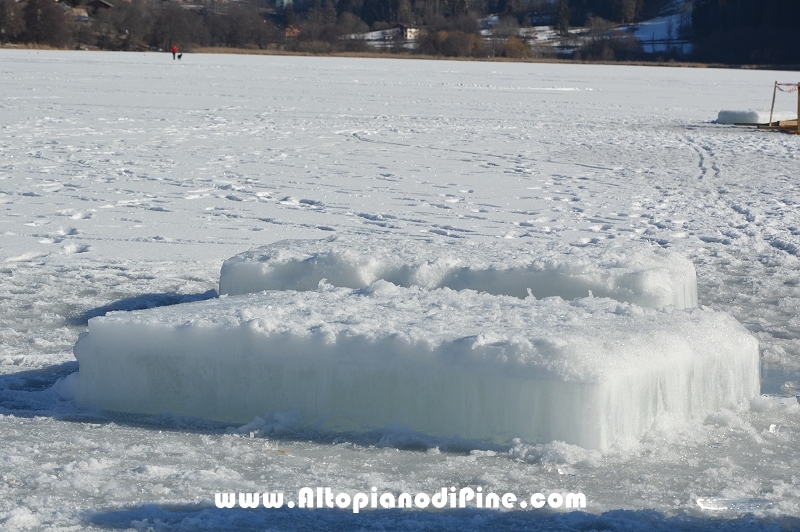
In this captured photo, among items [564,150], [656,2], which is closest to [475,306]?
[564,150]

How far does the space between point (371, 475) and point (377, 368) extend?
494mm

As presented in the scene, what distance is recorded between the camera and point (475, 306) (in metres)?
4.44

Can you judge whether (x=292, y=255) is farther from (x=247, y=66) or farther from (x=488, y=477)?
(x=247, y=66)

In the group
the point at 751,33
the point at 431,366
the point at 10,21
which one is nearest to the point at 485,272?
the point at 431,366

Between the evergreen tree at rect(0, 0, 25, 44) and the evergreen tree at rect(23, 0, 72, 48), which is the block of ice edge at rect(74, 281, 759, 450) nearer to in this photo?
the evergreen tree at rect(23, 0, 72, 48)

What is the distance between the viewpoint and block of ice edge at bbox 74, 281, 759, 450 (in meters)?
3.62

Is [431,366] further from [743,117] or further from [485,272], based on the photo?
[743,117]

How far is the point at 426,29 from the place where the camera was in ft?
355

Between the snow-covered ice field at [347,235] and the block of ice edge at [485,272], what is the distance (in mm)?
542

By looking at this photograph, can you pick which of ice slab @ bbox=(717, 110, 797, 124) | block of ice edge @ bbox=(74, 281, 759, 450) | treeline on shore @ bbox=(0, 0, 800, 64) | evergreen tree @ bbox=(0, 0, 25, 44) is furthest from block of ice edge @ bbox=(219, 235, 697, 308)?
evergreen tree @ bbox=(0, 0, 25, 44)

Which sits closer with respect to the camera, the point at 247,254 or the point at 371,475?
the point at 371,475

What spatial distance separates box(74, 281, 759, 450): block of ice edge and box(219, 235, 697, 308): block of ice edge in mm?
685

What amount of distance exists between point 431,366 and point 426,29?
107521 mm

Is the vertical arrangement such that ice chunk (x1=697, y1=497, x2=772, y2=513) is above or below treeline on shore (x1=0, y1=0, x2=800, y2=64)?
below
